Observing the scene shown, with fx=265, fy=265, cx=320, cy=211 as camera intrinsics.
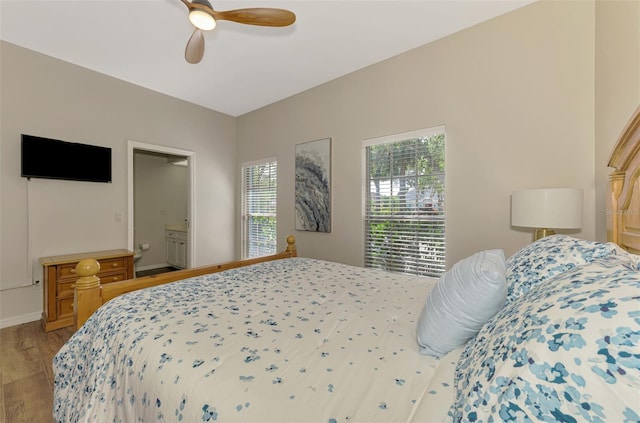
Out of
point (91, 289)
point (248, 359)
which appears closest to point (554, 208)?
point (248, 359)

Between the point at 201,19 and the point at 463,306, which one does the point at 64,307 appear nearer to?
the point at 201,19

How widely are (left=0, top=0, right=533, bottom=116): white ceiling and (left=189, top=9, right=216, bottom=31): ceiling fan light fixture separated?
1.63ft

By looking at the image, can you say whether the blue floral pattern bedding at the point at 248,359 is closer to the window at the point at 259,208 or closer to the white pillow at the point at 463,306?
the white pillow at the point at 463,306

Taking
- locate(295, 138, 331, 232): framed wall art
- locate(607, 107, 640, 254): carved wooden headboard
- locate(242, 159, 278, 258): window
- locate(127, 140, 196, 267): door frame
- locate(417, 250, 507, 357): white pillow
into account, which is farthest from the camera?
locate(242, 159, 278, 258): window

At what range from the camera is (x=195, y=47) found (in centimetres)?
212

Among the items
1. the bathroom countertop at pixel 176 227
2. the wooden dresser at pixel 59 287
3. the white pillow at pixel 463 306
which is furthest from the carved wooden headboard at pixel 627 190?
the bathroom countertop at pixel 176 227

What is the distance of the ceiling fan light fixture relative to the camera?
1.73 meters

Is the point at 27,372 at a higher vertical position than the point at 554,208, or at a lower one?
lower

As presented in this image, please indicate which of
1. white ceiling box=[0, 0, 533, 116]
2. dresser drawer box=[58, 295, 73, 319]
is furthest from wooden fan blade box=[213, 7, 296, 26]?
dresser drawer box=[58, 295, 73, 319]

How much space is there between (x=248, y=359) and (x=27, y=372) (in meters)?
2.30

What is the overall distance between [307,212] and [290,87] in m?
1.68

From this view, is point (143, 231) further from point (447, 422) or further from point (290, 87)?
point (447, 422)

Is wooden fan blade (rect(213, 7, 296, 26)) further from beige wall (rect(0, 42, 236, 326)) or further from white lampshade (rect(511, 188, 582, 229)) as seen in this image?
beige wall (rect(0, 42, 236, 326))

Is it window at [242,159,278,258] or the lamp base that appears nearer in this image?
the lamp base
